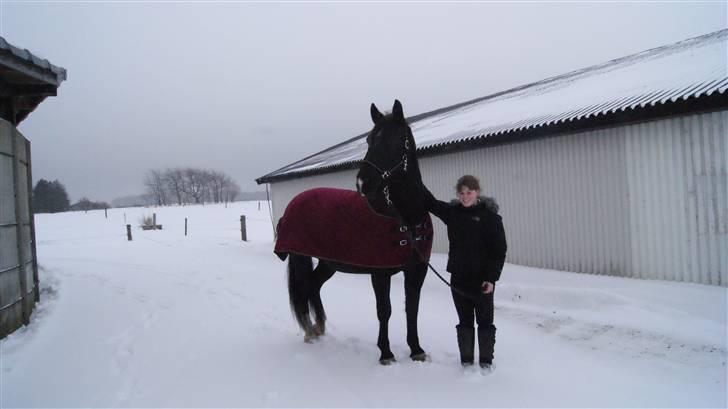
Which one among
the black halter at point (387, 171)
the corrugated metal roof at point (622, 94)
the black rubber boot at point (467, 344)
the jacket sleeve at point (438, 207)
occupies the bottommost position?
the black rubber boot at point (467, 344)

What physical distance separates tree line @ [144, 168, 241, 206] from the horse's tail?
74.3 m

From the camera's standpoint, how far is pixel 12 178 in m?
5.10

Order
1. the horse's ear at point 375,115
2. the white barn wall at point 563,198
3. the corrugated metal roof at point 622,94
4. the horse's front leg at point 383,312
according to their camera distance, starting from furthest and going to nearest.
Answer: the white barn wall at point 563,198
the corrugated metal roof at point 622,94
the horse's front leg at point 383,312
the horse's ear at point 375,115

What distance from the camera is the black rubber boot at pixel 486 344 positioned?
11.0ft

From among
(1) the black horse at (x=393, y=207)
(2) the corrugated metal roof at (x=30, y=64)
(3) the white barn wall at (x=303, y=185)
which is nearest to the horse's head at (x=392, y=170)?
(1) the black horse at (x=393, y=207)

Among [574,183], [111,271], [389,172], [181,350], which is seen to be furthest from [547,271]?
[111,271]

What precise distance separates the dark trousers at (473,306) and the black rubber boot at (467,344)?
0.04 meters

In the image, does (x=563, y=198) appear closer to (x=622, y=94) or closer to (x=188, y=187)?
(x=622, y=94)

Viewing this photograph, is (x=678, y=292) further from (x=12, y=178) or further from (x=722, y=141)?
(x=12, y=178)

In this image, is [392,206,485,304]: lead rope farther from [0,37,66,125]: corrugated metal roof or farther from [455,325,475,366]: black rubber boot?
[0,37,66,125]: corrugated metal roof

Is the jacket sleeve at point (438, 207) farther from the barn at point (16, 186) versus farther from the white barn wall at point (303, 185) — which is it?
the white barn wall at point (303, 185)

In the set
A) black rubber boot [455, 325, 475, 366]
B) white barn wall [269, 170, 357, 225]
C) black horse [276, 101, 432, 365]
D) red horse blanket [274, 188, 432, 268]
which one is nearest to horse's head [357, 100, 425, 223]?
black horse [276, 101, 432, 365]

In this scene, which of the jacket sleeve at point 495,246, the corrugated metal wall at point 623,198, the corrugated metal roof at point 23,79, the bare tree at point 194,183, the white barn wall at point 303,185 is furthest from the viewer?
the bare tree at point 194,183

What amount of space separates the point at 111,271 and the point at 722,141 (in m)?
11.4
